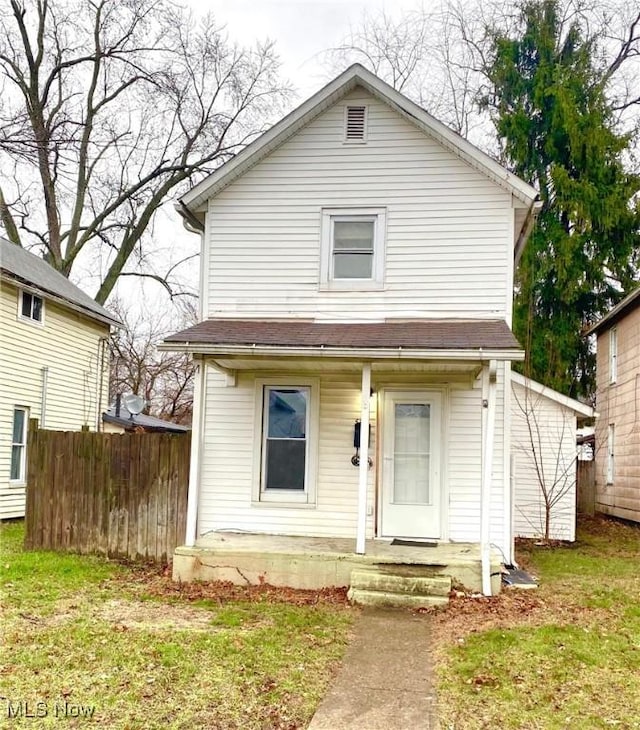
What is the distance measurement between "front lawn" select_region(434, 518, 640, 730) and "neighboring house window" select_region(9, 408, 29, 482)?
405 inches

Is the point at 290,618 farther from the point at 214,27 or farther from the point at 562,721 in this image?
the point at 214,27

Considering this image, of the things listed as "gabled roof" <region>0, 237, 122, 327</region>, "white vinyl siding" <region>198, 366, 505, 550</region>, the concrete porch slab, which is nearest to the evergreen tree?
"white vinyl siding" <region>198, 366, 505, 550</region>

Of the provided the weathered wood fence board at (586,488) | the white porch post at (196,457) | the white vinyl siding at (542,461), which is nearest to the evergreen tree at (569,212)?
the weathered wood fence board at (586,488)

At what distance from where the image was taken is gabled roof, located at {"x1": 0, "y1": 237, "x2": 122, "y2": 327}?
44.2 feet

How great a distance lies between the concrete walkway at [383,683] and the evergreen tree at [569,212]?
1435cm

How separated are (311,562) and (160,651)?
2668 mm

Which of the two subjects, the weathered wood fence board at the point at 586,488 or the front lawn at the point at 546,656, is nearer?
the front lawn at the point at 546,656

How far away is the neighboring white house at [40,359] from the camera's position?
13.3 m

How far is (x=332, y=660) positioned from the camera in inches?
209

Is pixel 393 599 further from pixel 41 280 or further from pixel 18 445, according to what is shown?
pixel 41 280

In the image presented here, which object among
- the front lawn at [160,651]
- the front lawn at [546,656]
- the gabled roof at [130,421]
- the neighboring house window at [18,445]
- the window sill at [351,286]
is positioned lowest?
the front lawn at [160,651]

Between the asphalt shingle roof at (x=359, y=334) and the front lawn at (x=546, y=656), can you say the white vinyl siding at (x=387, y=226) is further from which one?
the front lawn at (x=546, y=656)

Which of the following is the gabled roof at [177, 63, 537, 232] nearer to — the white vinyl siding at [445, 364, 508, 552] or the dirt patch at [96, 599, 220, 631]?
the white vinyl siding at [445, 364, 508, 552]

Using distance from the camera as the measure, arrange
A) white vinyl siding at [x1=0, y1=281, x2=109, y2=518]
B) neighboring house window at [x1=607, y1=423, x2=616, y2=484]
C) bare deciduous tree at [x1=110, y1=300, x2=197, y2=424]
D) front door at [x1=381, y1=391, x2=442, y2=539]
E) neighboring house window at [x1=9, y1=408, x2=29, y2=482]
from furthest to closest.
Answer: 1. bare deciduous tree at [x1=110, y1=300, x2=197, y2=424]
2. neighboring house window at [x1=607, y1=423, x2=616, y2=484]
3. neighboring house window at [x1=9, y1=408, x2=29, y2=482]
4. white vinyl siding at [x1=0, y1=281, x2=109, y2=518]
5. front door at [x1=381, y1=391, x2=442, y2=539]
